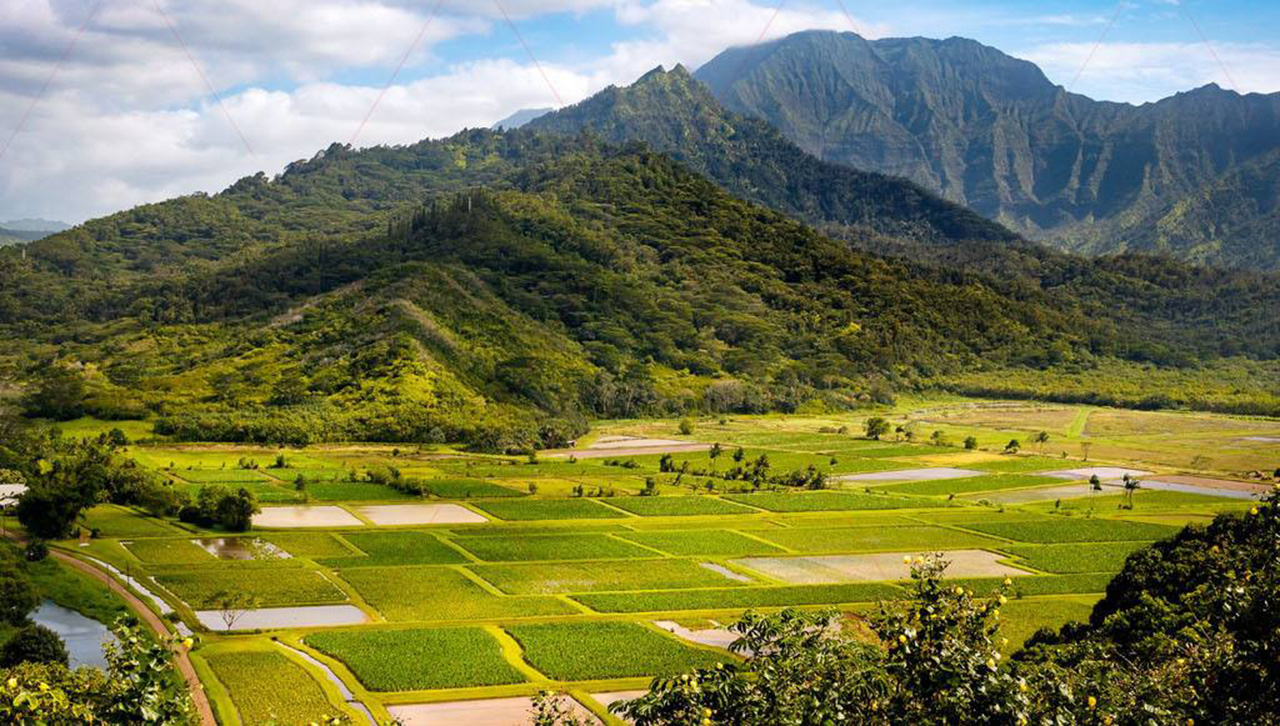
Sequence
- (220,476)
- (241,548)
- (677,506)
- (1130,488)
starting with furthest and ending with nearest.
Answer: (1130,488) < (220,476) < (677,506) < (241,548)

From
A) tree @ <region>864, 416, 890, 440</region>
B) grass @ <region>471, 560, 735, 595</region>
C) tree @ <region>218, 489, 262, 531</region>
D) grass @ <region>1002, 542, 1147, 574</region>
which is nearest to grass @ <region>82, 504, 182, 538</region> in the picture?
tree @ <region>218, 489, 262, 531</region>

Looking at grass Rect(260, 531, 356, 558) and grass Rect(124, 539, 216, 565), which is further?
grass Rect(260, 531, 356, 558)

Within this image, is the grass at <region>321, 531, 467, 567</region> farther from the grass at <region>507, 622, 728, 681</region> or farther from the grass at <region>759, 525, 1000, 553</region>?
the grass at <region>759, 525, 1000, 553</region>

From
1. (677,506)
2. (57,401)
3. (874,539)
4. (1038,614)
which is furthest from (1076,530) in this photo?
(57,401)

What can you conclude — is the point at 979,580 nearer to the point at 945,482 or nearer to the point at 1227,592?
the point at 945,482

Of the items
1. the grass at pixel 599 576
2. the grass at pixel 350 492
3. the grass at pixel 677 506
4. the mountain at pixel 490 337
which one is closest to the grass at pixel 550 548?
the grass at pixel 599 576

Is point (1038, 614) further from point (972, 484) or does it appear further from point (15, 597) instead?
point (15, 597)
